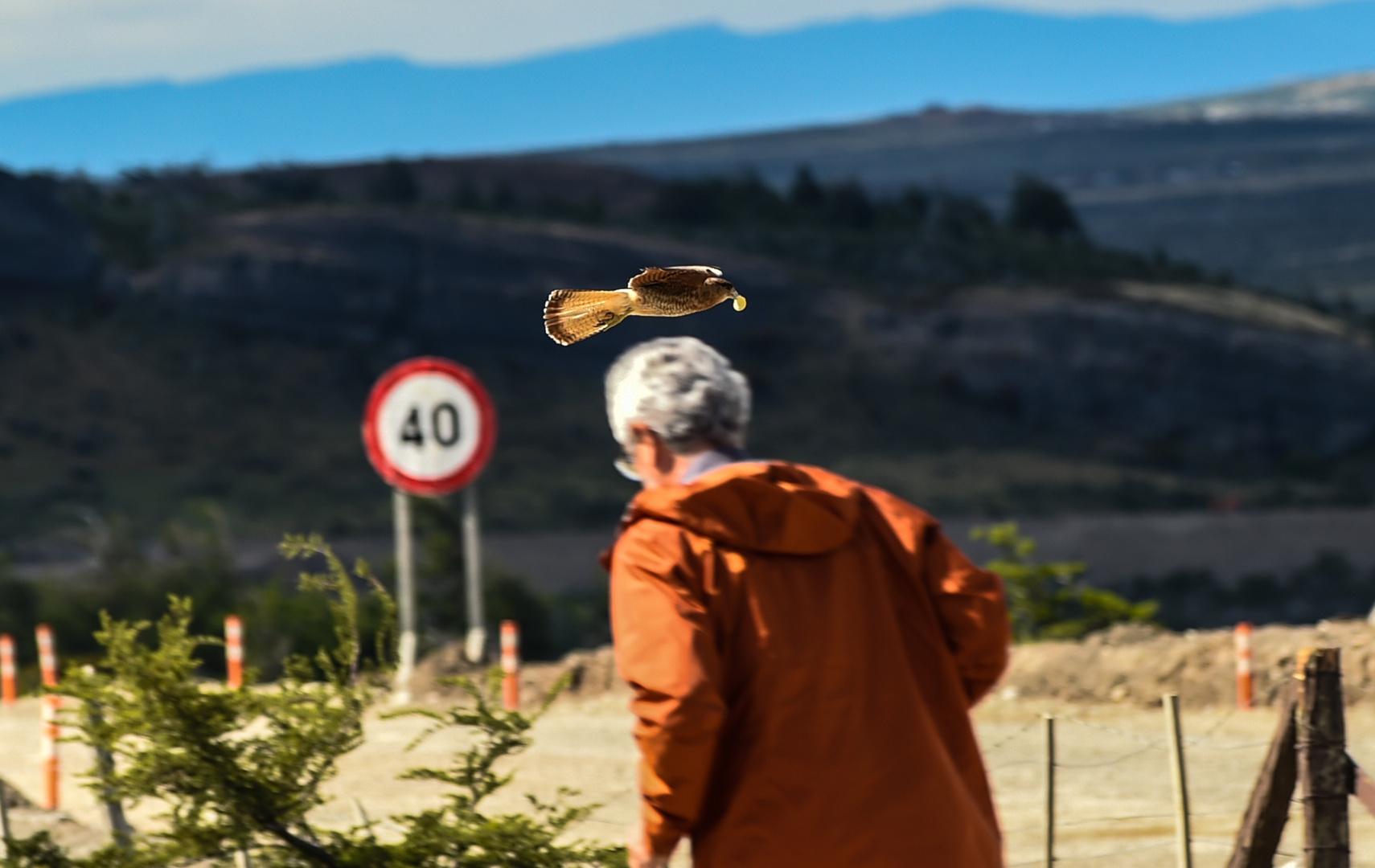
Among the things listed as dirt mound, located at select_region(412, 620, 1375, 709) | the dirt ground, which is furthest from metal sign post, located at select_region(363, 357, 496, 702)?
the dirt ground

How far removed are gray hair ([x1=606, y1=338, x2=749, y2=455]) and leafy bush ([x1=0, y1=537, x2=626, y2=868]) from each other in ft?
Answer: 5.86

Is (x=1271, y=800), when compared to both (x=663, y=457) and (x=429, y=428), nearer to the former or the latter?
(x=663, y=457)

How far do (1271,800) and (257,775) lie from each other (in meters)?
2.98

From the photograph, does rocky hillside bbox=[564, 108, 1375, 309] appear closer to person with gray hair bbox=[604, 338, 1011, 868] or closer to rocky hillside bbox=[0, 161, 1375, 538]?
rocky hillside bbox=[0, 161, 1375, 538]

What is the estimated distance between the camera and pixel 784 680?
369 cm

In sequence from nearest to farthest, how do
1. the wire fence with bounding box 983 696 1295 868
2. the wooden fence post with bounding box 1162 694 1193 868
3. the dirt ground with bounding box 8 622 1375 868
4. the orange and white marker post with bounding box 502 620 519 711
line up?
the wooden fence post with bounding box 1162 694 1193 868, the wire fence with bounding box 983 696 1295 868, the dirt ground with bounding box 8 622 1375 868, the orange and white marker post with bounding box 502 620 519 711

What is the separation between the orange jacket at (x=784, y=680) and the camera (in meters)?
3.68

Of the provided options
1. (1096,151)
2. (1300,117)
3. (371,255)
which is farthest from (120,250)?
(1300,117)

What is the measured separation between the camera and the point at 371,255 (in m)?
63.3

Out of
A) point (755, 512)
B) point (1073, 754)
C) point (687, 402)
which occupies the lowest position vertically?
point (1073, 754)

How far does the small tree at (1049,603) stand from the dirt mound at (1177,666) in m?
2.90

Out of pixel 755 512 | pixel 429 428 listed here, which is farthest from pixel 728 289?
pixel 429 428

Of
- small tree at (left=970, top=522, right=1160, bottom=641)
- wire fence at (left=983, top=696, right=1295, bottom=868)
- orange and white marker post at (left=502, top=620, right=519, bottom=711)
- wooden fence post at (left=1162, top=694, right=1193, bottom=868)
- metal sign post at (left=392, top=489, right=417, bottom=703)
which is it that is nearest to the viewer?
wooden fence post at (left=1162, top=694, right=1193, bottom=868)

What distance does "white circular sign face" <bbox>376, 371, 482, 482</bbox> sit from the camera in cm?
1294
